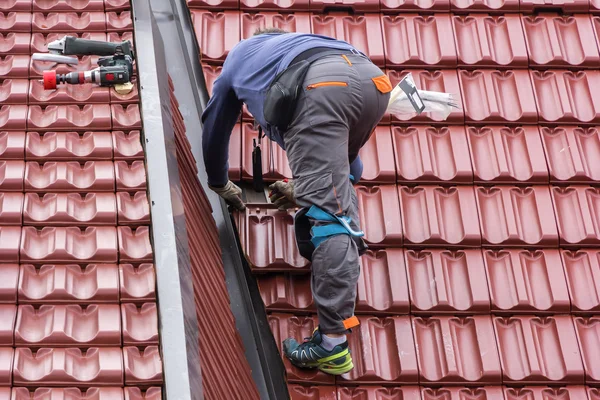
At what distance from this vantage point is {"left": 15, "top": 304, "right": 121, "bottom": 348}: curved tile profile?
3.67 m

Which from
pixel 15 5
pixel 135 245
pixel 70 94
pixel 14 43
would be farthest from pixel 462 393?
pixel 15 5

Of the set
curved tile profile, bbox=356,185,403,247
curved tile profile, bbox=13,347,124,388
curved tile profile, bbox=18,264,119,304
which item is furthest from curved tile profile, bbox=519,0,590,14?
curved tile profile, bbox=13,347,124,388

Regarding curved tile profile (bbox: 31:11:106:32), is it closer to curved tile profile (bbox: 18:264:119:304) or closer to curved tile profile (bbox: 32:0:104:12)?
curved tile profile (bbox: 32:0:104:12)

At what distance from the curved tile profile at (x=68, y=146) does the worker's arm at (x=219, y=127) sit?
1.73ft

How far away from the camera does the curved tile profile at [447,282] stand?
4766mm

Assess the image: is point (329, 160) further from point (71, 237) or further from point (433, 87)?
point (433, 87)

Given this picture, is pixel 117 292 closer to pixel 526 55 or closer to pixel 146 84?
pixel 146 84

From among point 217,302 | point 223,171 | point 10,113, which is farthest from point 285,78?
point 10,113

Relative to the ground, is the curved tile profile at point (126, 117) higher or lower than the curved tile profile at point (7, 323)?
higher

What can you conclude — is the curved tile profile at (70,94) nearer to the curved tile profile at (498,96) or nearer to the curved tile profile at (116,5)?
the curved tile profile at (116,5)

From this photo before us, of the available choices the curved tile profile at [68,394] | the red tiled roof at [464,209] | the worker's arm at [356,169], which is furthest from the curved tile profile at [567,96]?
the curved tile profile at [68,394]

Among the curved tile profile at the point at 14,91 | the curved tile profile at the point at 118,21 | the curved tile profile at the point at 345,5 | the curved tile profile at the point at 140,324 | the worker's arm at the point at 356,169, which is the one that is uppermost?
the curved tile profile at the point at 345,5

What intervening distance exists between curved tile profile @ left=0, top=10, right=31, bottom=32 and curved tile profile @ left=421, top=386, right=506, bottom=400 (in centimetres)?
281

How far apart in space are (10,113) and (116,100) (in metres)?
0.51
